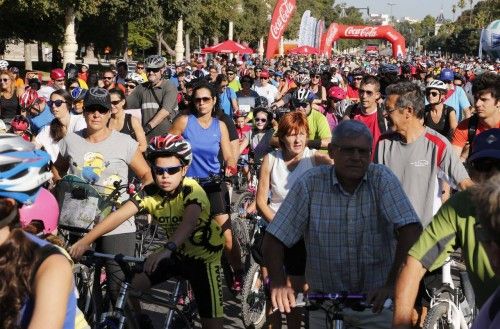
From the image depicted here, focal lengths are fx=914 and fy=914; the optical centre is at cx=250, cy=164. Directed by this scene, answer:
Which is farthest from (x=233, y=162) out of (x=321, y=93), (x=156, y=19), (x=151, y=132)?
(x=156, y=19)

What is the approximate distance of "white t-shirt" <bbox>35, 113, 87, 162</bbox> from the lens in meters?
8.33

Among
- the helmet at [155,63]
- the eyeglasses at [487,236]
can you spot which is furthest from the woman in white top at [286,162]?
the helmet at [155,63]

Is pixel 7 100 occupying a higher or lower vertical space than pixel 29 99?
lower

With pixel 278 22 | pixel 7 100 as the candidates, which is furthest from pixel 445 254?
pixel 278 22

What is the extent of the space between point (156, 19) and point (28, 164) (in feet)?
133

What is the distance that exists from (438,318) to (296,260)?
93cm

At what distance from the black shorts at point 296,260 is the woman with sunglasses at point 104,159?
3.83 ft

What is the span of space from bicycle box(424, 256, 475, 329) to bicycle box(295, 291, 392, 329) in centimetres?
147

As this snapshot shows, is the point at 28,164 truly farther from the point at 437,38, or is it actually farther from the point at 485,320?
the point at 437,38

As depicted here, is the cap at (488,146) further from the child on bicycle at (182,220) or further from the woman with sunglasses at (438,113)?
the woman with sunglasses at (438,113)

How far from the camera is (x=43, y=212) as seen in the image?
400 centimetres

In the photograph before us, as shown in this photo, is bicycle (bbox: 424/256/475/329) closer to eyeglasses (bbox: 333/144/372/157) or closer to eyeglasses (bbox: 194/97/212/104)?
eyeglasses (bbox: 333/144/372/157)

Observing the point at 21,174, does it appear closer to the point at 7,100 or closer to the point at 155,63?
the point at 155,63

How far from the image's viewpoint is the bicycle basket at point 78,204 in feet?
19.8
